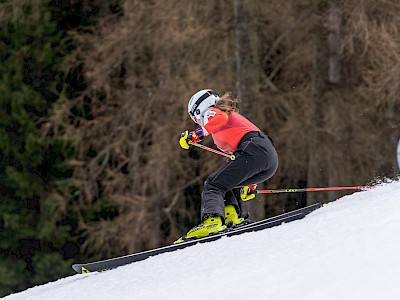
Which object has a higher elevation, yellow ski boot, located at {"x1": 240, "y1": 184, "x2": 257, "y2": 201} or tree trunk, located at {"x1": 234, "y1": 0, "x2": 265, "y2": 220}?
tree trunk, located at {"x1": 234, "y1": 0, "x2": 265, "y2": 220}

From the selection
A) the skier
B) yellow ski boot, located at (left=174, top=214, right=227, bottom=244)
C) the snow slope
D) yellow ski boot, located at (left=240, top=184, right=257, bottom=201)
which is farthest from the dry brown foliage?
the snow slope

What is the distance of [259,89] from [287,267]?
9.33 meters

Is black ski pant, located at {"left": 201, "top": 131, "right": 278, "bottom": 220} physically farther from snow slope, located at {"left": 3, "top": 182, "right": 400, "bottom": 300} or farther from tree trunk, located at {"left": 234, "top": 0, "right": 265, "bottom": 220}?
tree trunk, located at {"left": 234, "top": 0, "right": 265, "bottom": 220}

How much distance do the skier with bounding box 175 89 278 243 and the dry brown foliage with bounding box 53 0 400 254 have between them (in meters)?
5.65

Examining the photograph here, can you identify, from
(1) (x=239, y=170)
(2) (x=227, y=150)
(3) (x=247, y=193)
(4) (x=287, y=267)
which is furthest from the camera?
(3) (x=247, y=193)

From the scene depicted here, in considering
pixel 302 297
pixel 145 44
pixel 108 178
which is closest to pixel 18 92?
pixel 108 178

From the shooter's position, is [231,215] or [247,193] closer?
[231,215]

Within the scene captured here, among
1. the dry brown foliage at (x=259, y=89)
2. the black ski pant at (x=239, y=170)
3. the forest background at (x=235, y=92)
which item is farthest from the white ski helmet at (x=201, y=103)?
the dry brown foliage at (x=259, y=89)

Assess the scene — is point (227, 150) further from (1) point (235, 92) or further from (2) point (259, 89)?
(2) point (259, 89)

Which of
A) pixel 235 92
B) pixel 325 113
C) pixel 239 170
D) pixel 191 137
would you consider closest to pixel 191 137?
pixel 191 137

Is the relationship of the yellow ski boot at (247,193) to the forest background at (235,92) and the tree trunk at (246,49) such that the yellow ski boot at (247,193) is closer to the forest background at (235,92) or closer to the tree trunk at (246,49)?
the forest background at (235,92)

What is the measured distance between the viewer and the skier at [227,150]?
249 inches

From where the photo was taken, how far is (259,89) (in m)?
13.5

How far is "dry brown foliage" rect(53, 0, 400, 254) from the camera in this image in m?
13.0
